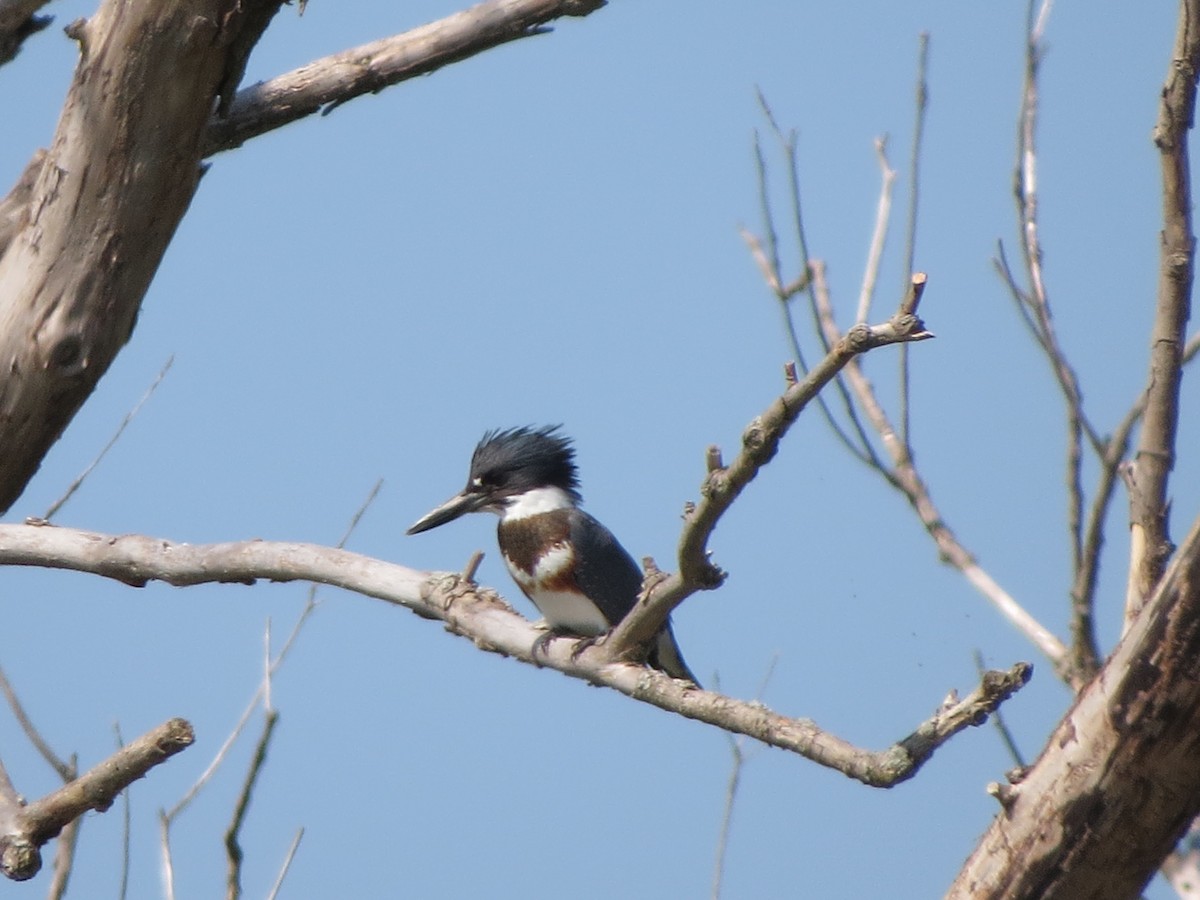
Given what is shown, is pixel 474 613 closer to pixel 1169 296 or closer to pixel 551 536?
pixel 1169 296

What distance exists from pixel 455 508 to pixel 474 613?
2.00 metres

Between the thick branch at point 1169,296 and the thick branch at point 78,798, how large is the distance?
1.58m

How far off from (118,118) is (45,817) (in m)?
1.27

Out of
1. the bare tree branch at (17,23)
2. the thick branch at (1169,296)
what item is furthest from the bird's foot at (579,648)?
the bare tree branch at (17,23)

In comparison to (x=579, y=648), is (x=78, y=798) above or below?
below

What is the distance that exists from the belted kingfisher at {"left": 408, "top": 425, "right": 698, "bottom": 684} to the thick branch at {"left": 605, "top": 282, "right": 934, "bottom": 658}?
1.59 m

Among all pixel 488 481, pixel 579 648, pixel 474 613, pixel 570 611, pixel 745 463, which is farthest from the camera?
pixel 488 481

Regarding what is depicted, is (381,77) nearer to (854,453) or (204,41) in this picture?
(204,41)

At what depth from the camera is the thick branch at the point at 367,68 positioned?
9.36ft

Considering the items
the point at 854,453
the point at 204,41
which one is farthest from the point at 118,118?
the point at 854,453

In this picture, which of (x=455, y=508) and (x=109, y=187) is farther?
(x=455, y=508)

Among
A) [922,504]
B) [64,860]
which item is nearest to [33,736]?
[64,860]

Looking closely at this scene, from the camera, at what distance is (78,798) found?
90.3 inches

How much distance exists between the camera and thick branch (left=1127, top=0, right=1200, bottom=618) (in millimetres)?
2242
